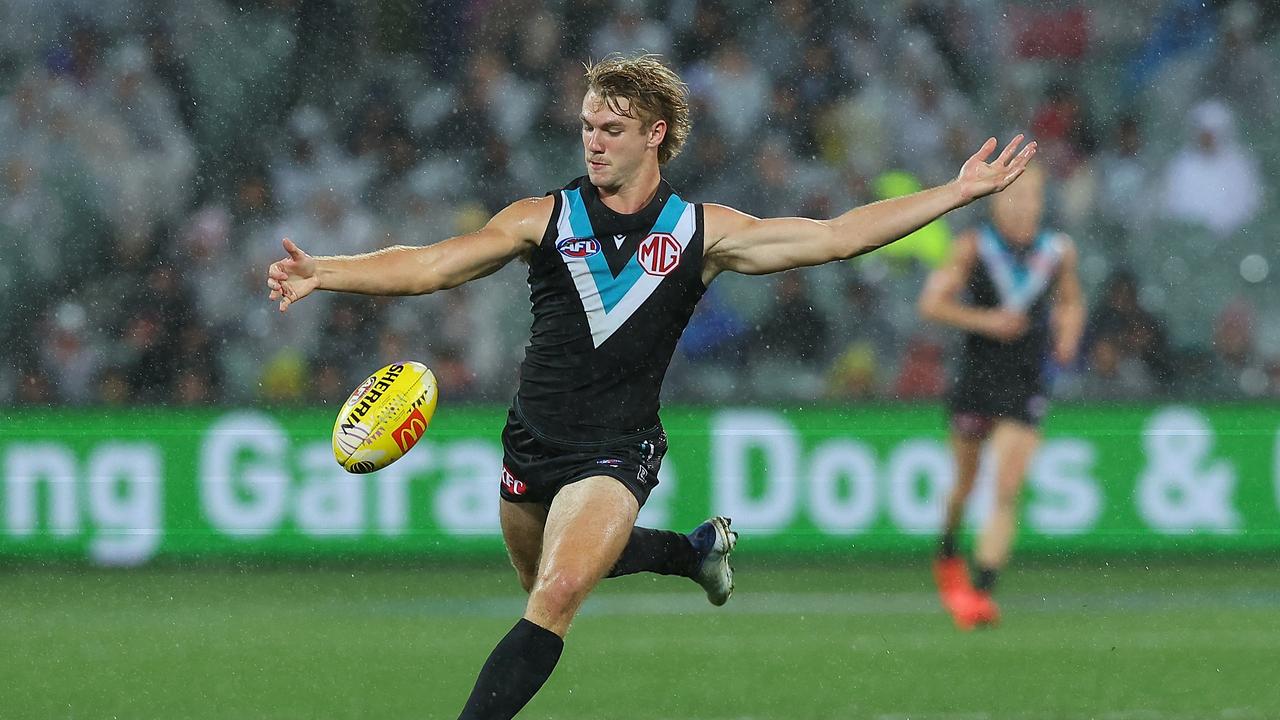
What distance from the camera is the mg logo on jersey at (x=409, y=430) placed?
19.0 ft

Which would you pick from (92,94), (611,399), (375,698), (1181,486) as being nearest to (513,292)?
(92,94)

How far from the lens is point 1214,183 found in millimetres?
12477

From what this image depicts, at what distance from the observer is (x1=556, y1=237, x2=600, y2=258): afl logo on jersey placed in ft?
18.6

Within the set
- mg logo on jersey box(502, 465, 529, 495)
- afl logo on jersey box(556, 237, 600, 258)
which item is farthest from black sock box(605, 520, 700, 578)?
afl logo on jersey box(556, 237, 600, 258)

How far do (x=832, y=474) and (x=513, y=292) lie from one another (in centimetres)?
244

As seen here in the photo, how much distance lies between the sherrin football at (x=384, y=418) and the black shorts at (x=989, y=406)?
403 cm

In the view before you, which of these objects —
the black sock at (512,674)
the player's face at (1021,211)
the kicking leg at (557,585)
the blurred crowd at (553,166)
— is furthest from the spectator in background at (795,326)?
the black sock at (512,674)

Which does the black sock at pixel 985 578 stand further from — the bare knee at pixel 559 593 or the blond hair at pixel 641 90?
the bare knee at pixel 559 593

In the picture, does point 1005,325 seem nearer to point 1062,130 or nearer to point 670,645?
point 670,645

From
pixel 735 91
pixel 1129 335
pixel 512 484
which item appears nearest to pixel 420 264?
pixel 512 484

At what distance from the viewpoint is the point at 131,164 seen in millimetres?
12234

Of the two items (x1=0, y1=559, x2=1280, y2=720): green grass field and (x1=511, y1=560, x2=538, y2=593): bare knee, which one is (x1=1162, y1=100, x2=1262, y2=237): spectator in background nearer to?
(x1=0, y1=559, x2=1280, y2=720): green grass field

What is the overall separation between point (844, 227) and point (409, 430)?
1459mm

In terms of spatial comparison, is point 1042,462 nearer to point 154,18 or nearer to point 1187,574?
point 1187,574
